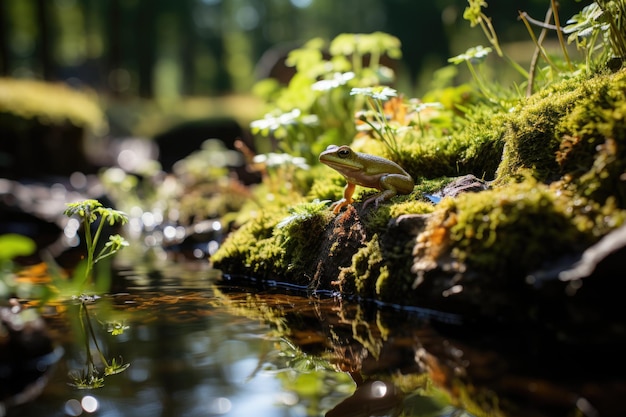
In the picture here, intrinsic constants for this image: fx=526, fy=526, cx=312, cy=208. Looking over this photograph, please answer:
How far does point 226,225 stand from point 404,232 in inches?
158

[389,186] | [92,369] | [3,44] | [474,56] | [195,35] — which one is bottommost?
[92,369]

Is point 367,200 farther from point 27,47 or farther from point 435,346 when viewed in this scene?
point 27,47

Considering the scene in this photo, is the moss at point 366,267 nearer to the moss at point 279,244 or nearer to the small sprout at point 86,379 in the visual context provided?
the moss at point 279,244

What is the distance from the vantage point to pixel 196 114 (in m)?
21.6

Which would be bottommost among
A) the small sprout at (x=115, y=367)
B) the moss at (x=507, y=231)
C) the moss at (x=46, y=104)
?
the small sprout at (x=115, y=367)

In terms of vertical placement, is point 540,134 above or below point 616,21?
below

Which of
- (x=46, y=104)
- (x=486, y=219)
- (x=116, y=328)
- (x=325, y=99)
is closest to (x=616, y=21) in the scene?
(x=486, y=219)

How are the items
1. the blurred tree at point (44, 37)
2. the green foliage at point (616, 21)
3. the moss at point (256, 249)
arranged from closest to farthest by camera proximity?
the green foliage at point (616, 21) → the moss at point (256, 249) → the blurred tree at point (44, 37)

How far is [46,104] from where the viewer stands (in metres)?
12.8

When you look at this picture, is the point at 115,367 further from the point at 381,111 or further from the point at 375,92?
the point at 381,111

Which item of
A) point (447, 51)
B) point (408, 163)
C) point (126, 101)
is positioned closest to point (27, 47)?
point (126, 101)

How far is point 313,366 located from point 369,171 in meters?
1.92

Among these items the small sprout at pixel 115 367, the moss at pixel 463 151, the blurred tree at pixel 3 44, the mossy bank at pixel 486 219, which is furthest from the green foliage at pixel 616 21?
the blurred tree at pixel 3 44

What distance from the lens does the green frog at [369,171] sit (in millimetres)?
3979
